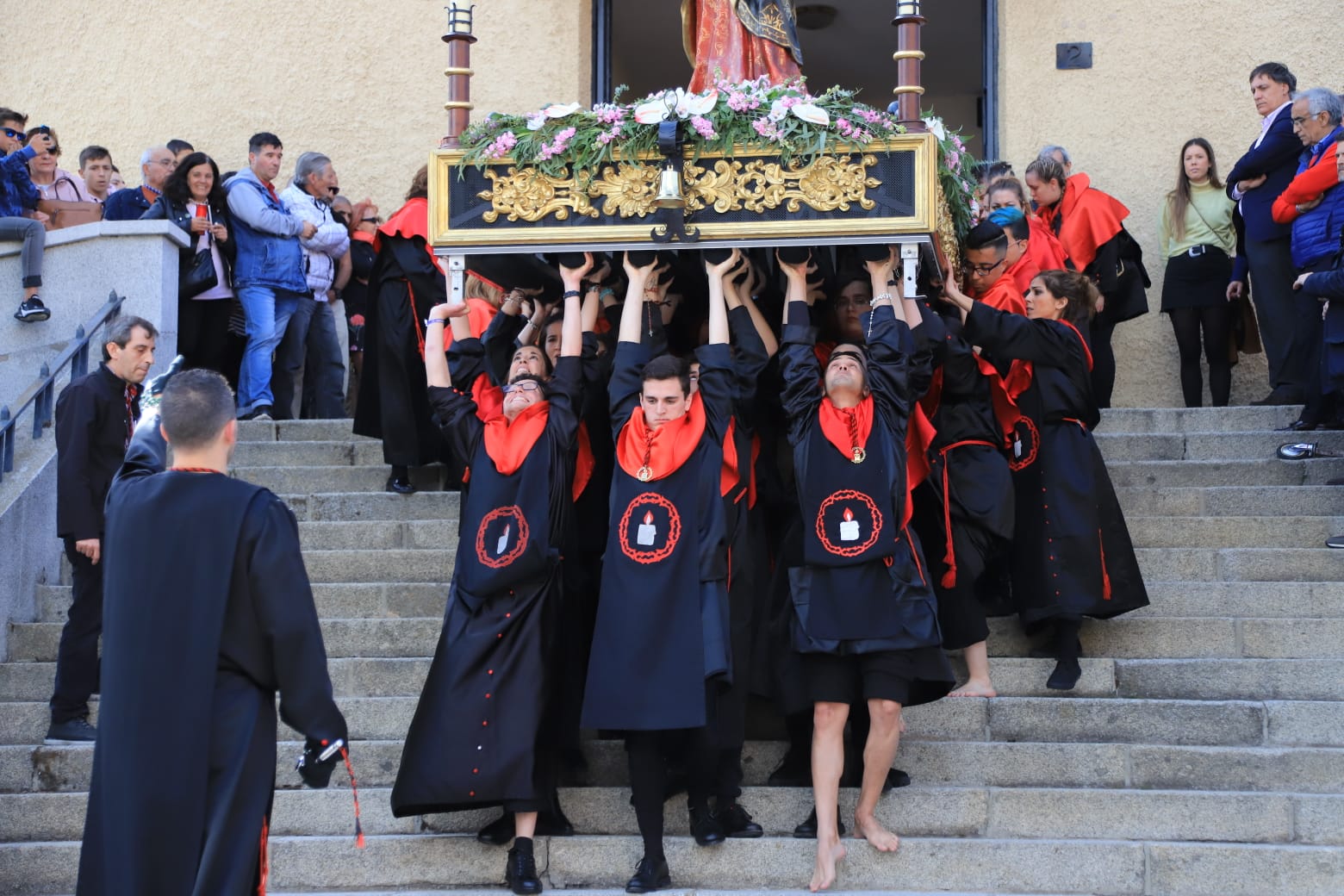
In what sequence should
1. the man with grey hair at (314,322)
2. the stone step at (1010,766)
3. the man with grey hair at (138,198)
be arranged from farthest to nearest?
the man with grey hair at (314,322), the man with grey hair at (138,198), the stone step at (1010,766)

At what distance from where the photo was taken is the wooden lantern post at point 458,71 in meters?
6.59

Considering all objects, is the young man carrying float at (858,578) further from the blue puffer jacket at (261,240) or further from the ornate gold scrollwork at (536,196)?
the blue puffer jacket at (261,240)

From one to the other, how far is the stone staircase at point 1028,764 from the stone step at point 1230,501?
0.01 meters

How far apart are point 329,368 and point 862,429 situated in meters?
5.29

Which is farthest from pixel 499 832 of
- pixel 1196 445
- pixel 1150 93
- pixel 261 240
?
pixel 1150 93

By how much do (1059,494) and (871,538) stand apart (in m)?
1.22

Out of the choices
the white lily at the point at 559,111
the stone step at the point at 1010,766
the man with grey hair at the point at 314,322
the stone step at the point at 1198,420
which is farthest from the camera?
the man with grey hair at the point at 314,322

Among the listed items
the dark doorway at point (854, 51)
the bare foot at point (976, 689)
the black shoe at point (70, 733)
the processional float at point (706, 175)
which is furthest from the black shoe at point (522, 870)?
the dark doorway at point (854, 51)

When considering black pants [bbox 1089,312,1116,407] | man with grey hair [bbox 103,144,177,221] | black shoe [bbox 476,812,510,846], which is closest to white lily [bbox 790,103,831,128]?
black shoe [bbox 476,812,510,846]

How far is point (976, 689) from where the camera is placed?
6543 millimetres

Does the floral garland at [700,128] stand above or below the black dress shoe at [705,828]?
above

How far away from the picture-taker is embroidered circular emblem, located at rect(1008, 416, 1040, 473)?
6.82 m

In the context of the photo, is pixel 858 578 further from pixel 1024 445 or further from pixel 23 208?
pixel 23 208

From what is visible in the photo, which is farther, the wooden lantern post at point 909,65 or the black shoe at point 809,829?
the wooden lantern post at point 909,65
